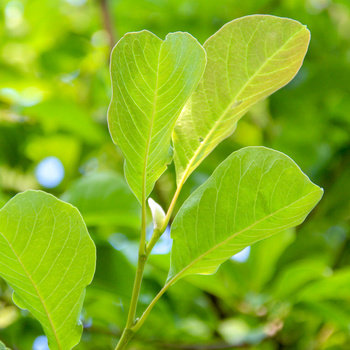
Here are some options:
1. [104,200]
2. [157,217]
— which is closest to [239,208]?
[157,217]

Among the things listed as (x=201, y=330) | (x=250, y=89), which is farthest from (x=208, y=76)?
(x=201, y=330)

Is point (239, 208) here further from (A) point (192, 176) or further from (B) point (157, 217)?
(A) point (192, 176)

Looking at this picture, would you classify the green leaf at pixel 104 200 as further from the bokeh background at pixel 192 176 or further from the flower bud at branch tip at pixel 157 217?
the flower bud at branch tip at pixel 157 217

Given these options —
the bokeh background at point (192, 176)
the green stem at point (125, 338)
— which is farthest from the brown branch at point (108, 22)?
the green stem at point (125, 338)

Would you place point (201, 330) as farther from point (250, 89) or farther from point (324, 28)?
point (324, 28)

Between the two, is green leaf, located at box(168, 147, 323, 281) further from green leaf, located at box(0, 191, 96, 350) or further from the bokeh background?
the bokeh background
